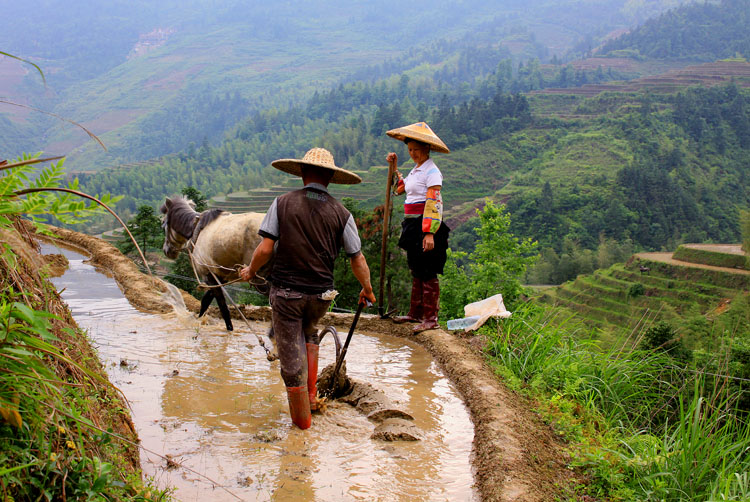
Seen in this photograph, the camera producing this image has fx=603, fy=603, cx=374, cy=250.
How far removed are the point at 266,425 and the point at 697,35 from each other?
20438 centimetres

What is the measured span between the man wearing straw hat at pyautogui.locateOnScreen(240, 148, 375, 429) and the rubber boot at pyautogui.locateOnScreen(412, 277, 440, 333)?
6.90 ft

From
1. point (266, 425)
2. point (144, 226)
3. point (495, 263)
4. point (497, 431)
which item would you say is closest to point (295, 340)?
point (266, 425)

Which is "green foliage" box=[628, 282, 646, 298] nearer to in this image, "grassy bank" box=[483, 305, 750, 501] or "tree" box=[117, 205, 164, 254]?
"tree" box=[117, 205, 164, 254]

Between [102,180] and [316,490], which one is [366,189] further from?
[316,490]

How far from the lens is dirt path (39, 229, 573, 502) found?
329 cm

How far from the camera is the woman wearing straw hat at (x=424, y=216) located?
567 cm

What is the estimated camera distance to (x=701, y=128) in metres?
102

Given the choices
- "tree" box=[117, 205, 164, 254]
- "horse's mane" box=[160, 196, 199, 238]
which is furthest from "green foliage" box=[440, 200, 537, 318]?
"tree" box=[117, 205, 164, 254]

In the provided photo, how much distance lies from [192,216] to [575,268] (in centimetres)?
6153

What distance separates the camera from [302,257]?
3887mm

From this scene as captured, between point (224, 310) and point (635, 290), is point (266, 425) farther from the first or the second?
point (635, 290)

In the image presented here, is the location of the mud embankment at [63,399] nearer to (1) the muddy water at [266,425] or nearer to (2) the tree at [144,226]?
(1) the muddy water at [266,425]

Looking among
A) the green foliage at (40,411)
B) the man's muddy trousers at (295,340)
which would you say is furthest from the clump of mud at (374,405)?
the green foliage at (40,411)

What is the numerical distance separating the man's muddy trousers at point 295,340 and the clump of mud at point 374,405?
1.73ft
